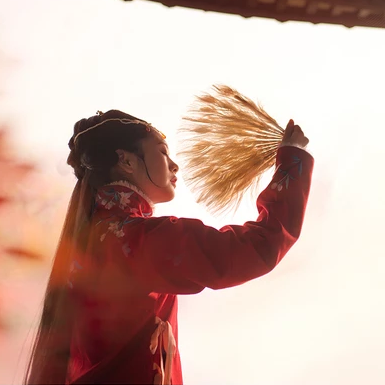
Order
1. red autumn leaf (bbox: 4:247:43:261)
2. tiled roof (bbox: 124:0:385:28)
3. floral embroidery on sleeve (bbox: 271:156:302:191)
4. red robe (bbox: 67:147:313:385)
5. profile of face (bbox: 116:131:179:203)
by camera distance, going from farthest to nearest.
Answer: red autumn leaf (bbox: 4:247:43:261)
tiled roof (bbox: 124:0:385:28)
profile of face (bbox: 116:131:179:203)
floral embroidery on sleeve (bbox: 271:156:302:191)
red robe (bbox: 67:147:313:385)

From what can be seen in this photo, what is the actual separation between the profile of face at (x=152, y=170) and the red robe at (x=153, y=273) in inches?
7.9

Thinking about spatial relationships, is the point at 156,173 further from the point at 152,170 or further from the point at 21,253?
the point at 21,253

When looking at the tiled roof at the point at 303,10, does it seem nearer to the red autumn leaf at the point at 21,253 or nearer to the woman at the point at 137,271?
the woman at the point at 137,271

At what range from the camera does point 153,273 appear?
138cm

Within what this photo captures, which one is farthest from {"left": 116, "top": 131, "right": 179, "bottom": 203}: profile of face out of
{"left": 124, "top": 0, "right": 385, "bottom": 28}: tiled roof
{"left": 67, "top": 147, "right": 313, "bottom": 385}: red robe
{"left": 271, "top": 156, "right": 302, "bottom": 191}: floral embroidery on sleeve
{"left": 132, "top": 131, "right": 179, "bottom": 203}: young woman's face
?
{"left": 124, "top": 0, "right": 385, "bottom": 28}: tiled roof

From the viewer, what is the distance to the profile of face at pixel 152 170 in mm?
1669

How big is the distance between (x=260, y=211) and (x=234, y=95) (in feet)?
1.49

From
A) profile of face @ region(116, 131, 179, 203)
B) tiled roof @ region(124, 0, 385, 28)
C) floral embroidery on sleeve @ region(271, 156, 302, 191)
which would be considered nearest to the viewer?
floral embroidery on sleeve @ region(271, 156, 302, 191)

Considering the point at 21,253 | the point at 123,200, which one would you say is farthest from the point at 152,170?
the point at 21,253

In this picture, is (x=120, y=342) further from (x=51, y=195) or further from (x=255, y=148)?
(x=51, y=195)

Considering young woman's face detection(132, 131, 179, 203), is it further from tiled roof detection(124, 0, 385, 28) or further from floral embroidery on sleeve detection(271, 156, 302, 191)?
tiled roof detection(124, 0, 385, 28)

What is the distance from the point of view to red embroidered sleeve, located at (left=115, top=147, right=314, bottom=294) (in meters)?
Answer: 1.35

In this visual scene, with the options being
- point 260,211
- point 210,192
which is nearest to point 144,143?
point 210,192

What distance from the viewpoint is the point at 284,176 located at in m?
1.50
